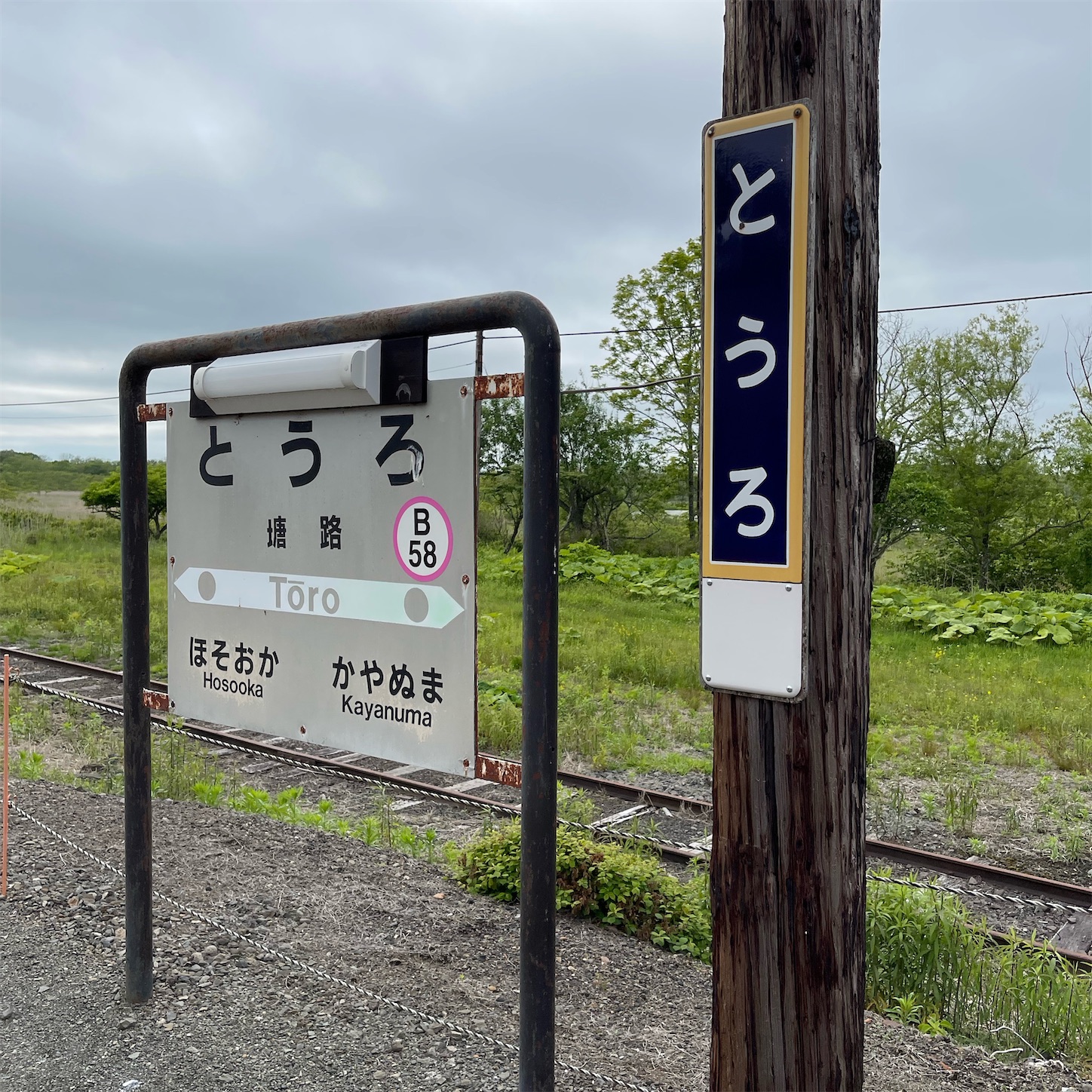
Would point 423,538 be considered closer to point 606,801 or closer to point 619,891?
point 619,891

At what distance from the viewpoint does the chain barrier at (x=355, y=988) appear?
114 inches

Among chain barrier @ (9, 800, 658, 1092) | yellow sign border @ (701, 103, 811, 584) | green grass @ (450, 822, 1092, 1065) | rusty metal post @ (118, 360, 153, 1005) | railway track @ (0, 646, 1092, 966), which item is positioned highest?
yellow sign border @ (701, 103, 811, 584)

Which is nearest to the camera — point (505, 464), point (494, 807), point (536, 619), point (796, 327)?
point (796, 327)

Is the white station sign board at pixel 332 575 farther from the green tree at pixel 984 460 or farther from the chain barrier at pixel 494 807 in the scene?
the green tree at pixel 984 460

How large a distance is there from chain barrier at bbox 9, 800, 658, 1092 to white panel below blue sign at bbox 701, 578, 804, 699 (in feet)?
5.02

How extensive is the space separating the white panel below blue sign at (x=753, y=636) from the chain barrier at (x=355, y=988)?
153cm

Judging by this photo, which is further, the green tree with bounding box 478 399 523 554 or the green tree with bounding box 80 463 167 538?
the green tree with bounding box 80 463 167 538

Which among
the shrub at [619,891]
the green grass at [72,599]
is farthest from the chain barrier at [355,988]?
the green grass at [72,599]

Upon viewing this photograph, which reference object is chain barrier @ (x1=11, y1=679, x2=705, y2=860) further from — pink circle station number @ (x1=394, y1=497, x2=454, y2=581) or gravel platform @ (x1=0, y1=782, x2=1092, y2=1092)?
pink circle station number @ (x1=394, y1=497, x2=454, y2=581)

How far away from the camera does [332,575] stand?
2.97 meters

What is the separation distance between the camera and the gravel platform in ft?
9.42

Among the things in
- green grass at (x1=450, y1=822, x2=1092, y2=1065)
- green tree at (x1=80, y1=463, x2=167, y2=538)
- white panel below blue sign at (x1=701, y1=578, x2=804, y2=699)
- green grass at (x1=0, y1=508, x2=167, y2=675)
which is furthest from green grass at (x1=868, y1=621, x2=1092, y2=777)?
green tree at (x1=80, y1=463, x2=167, y2=538)

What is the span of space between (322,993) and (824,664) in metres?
2.29

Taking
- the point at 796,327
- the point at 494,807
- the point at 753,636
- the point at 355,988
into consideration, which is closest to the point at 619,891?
the point at 355,988
